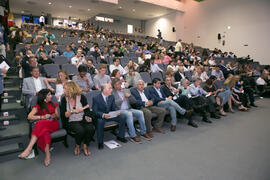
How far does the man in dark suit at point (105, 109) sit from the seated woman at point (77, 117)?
13cm

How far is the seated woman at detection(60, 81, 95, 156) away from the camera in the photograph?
2652 mm

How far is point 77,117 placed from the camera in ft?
9.31

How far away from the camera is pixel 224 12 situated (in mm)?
12875

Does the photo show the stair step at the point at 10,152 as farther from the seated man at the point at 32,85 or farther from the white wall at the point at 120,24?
the white wall at the point at 120,24

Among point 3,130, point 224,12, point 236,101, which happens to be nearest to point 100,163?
point 3,130

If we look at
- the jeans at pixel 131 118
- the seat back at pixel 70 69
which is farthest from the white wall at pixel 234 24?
the seat back at pixel 70 69

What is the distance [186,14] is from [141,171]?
53.2 feet

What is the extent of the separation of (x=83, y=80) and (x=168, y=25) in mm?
15585

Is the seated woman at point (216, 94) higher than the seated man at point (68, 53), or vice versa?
the seated man at point (68, 53)

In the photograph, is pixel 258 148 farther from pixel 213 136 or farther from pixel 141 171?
pixel 141 171

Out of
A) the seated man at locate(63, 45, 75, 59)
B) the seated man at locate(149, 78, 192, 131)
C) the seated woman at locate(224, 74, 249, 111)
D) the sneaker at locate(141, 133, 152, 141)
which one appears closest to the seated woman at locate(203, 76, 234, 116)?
the seated woman at locate(224, 74, 249, 111)

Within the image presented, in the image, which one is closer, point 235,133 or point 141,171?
point 141,171

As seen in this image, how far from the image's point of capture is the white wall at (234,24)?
11.1m

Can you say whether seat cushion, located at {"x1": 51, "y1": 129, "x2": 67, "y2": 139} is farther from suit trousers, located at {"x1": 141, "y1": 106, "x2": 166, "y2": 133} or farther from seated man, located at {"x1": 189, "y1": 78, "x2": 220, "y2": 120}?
seated man, located at {"x1": 189, "y1": 78, "x2": 220, "y2": 120}
